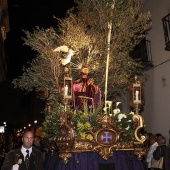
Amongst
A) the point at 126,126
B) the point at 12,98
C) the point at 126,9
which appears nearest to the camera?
the point at 126,126

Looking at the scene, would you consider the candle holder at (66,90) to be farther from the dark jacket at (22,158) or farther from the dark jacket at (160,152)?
the dark jacket at (160,152)

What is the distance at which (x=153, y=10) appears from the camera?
14.7 m

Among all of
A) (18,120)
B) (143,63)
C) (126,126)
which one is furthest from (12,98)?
(126,126)

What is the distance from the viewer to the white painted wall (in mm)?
13117

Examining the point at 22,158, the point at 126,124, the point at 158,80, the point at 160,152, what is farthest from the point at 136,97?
the point at 158,80

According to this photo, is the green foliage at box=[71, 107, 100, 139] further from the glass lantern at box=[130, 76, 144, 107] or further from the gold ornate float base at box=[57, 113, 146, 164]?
the glass lantern at box=[130, 76, 144, 107]

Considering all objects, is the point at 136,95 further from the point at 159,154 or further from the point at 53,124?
the point at 53,124

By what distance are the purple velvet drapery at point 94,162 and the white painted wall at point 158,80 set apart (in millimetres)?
6138

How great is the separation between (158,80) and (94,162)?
812 cm

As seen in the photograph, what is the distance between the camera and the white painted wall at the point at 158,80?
13117 mm

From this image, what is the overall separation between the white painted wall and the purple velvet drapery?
6138mm

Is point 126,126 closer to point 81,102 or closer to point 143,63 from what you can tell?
point 81,102

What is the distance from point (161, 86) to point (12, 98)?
28.0m

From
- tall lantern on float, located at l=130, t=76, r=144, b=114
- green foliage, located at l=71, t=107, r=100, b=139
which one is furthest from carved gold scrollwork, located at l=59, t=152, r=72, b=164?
tall lantern on float, located at l=130, t=76, r=144, b=114
